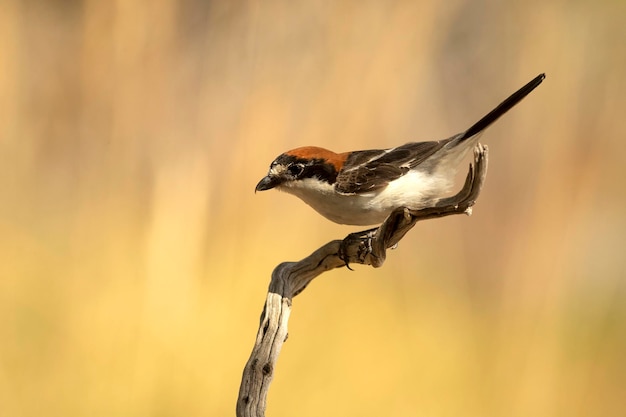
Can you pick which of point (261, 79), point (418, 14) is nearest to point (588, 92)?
point (418, 14)

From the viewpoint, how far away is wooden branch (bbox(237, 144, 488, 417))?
1572mm

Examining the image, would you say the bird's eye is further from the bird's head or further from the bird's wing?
the bird's wing

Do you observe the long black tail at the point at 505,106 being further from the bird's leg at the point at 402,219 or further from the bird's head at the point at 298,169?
the bird's head at the point at 298,169

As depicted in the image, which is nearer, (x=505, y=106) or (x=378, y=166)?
(x=505, y=106)

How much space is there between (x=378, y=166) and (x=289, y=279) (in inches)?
15.6

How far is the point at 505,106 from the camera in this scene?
1524 mm

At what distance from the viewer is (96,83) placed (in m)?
2.57

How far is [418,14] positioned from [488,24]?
0.28m

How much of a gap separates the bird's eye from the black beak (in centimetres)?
4

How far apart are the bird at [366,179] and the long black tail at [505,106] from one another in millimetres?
63

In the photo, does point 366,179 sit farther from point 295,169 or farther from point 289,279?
point 289,279

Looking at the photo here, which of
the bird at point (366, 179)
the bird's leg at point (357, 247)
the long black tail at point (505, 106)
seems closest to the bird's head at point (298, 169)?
the bird at point (366, 179)

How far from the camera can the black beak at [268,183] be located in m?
1.76

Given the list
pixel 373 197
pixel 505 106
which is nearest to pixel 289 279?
pixel 373 197
